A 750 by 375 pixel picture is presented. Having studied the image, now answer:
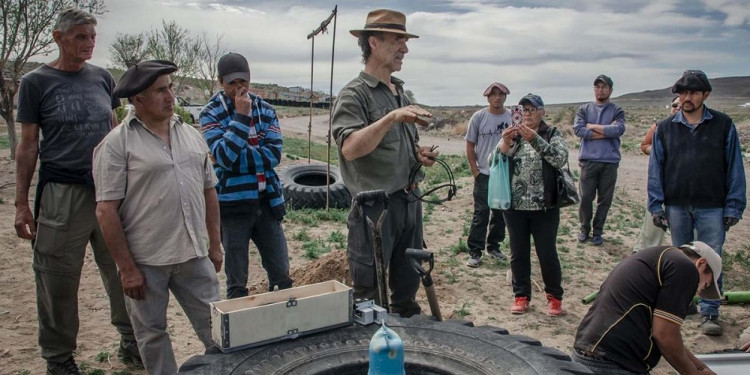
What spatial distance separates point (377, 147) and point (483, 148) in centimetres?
338

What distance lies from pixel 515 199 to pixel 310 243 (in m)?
3.07

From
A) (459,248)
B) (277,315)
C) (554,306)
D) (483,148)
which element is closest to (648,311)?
(277,315)

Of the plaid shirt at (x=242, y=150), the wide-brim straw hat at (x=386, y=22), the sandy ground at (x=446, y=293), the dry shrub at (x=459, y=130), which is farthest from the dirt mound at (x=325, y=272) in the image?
the dry shrub at (x=459, y=130)

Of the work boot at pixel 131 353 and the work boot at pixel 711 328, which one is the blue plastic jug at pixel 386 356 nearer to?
the work boot at pixel 131 353

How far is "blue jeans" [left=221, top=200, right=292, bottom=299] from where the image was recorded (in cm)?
381

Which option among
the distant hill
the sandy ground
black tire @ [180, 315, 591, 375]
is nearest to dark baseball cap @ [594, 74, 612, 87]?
the sandy ground

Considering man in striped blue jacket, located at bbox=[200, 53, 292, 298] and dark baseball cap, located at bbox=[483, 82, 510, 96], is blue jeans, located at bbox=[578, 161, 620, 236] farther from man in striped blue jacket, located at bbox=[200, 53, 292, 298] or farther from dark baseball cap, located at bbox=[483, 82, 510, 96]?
man in striped blue jacket, located at bbox=[200, 53, 292, 298]

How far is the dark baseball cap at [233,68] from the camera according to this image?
12.2 ft

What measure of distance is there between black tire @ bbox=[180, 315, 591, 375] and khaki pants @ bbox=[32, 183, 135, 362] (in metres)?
1.77

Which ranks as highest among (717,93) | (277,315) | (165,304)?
(717,93)

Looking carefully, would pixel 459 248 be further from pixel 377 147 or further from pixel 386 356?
pixel 386 356

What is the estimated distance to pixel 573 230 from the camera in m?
7.93

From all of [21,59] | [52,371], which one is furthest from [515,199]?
[21,59]

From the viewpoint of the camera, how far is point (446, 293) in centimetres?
568
